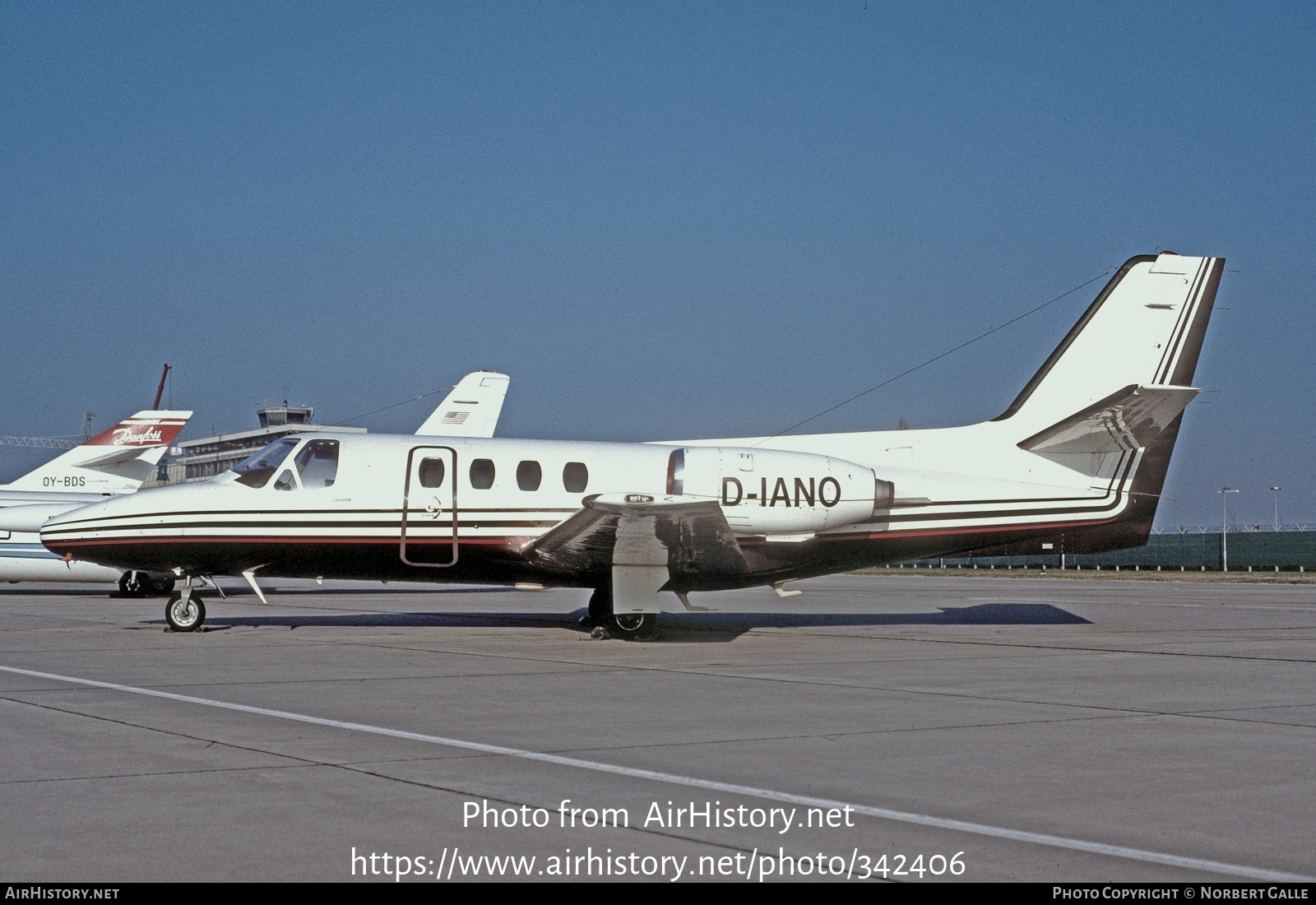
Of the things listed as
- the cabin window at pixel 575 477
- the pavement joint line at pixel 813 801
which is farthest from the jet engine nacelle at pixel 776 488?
the pavement joint line at pixel 813 801

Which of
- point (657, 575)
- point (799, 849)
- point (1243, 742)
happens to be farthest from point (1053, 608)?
point (799, 849)

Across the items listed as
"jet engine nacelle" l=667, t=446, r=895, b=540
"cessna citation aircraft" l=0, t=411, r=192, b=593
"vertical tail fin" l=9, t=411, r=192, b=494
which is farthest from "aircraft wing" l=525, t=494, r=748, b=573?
"vertical tail fin" l=9, t=411, r=192, b=494

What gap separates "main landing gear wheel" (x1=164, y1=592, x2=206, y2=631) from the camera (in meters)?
18.4

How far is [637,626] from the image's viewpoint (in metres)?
18.1

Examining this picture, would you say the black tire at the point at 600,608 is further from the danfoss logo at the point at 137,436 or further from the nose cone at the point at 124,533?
the danfoss logo at the point at 137,436

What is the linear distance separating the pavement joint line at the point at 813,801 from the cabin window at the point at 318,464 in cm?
759

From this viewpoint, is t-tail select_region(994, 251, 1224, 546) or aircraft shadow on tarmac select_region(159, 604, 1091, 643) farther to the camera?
aircraft shadow on tarmac select_region(159, 604, 1091, 643)

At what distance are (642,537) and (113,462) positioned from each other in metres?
23.3

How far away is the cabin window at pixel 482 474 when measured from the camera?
18.0 m

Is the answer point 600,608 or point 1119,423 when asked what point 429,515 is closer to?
point 600,608

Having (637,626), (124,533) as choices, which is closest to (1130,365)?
(637,626)

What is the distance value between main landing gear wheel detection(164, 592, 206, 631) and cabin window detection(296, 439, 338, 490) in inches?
97.2

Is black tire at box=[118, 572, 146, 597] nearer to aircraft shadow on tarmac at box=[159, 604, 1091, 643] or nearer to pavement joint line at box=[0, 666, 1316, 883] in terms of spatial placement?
aircraft shadow on tarmac at box=[159, 604, 1091, 643]

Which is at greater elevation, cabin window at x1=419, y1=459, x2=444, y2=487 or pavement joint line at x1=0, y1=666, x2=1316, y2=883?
cabin window at x1=419, y1=459, x2=444, y2=487
